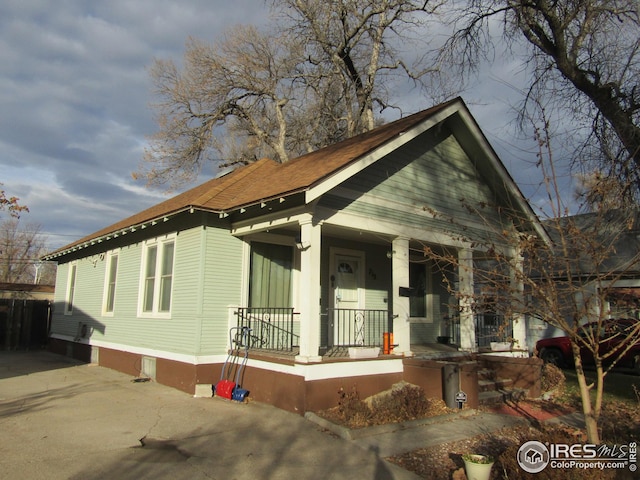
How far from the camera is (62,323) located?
16.4m

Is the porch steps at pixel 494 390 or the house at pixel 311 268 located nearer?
the house at pixel 311 268

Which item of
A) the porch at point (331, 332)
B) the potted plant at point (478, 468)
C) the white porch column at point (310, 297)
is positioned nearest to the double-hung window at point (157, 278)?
the porch at point (331, 332)

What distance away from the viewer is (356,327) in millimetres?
11117

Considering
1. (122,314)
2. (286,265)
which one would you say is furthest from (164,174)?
(286,265)

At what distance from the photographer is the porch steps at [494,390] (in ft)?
28.6

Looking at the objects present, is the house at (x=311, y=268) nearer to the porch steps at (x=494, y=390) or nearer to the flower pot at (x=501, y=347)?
the flower pot at (x=501, y=347)

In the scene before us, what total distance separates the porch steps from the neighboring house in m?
2.14

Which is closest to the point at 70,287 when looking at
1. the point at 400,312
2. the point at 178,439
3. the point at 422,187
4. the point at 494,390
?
the point at 178,439

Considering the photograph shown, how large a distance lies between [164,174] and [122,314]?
13190mm

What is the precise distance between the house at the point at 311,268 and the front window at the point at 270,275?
3 centimetres

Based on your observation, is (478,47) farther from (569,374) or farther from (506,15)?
(569,374)

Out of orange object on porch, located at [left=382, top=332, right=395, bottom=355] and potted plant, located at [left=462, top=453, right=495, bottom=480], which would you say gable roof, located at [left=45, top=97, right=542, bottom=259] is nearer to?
orange object on porch, located at [left=382, top=332, right=395, bottom=355]

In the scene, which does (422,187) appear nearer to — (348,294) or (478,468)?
(348,294)

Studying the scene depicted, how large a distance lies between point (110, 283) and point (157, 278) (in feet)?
10.6
